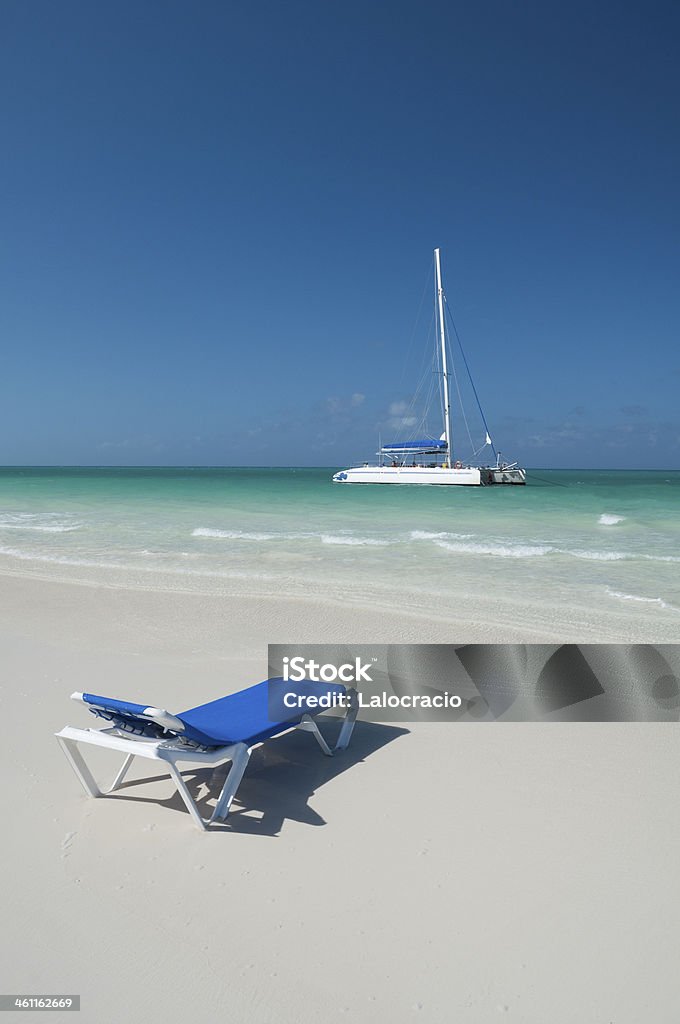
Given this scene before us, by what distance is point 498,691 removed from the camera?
6.06 metres

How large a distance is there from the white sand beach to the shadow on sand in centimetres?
2

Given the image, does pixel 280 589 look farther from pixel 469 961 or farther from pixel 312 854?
pixel 469 961

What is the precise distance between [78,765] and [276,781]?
3.96ft

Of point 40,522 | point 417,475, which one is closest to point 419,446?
point 417,475

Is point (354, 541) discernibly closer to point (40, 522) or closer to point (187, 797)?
point (40, 522)

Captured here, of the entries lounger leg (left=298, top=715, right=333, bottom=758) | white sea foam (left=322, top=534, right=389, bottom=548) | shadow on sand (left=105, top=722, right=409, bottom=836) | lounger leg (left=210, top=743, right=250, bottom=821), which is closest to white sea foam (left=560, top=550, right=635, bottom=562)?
white sea foam (left=322, top=534, right=389, bottom=548)

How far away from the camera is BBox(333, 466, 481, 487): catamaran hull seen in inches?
2056

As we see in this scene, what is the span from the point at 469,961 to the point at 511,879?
0.60 metres

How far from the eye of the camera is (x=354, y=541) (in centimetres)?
1803

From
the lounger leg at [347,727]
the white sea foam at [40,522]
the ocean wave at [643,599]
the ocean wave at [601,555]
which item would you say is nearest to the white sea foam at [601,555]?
the ocean wave at [601,555]

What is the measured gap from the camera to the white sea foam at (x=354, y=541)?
1709cm

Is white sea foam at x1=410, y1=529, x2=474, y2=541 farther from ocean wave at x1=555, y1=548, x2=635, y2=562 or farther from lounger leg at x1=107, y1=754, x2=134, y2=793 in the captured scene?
lounger leg at x1=107, y1=754, x2=134, y2=793

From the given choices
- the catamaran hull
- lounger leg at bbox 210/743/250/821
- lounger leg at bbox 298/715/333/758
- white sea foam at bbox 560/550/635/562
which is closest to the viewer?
lounger leg at bbox 210/743/250/821

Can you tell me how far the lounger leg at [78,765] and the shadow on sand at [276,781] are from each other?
4.6 inches
